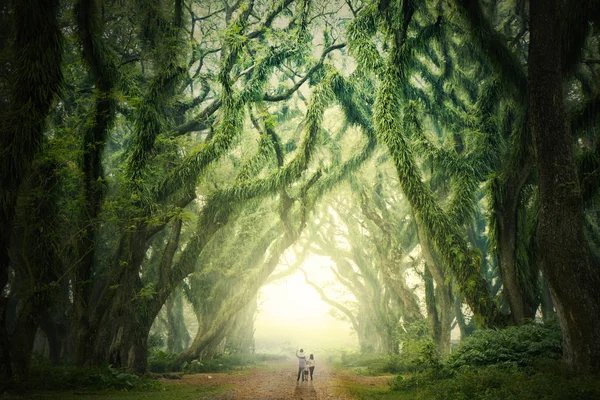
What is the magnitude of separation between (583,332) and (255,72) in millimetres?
11786

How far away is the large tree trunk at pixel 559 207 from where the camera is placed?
22.7 ft

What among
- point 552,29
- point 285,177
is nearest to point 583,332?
point 552,29

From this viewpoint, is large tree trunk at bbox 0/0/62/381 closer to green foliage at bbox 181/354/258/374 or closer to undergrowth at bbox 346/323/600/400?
undergrowth at bbox 346/323/600/400

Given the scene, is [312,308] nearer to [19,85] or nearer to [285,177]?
[285,177]

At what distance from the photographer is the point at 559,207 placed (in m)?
7.39

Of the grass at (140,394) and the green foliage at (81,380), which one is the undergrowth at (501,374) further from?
the green foliage at (81,380)

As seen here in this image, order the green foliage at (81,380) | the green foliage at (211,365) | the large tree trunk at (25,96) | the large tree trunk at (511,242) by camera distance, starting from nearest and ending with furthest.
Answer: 1. the large tree trunk at (25,96)
2. the green foliage at (81,380)
3. the large tree trunk at (511,242)
4. the green foliage at (211,365)

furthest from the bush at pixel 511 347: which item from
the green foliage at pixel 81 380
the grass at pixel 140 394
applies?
the green foliage at pixel 81 380

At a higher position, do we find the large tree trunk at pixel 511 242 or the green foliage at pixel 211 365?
the large tree trunk at pixel 511 242

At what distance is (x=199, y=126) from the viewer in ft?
47.9

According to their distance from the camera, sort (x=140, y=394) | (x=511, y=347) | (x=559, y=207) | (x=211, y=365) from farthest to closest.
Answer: (x=211, y=365), (x=140, y=394), (x=511, y=347), (x=559, y=207)

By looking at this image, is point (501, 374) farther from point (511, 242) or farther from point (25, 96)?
point (25, 96)

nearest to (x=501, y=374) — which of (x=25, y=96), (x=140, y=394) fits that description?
(x=140, y=394)

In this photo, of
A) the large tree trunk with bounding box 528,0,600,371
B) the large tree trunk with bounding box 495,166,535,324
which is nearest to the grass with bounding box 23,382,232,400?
the large tree trunk with bounding box 528,0,600,371
